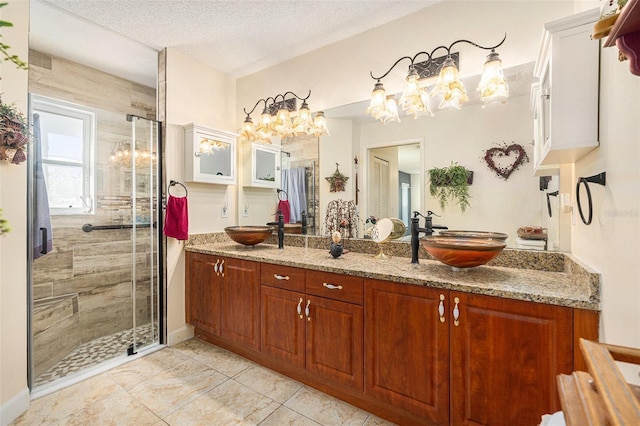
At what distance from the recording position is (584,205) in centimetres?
135

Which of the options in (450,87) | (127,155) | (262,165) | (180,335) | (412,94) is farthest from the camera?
(262,165)

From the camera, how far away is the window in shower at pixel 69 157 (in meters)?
2.40

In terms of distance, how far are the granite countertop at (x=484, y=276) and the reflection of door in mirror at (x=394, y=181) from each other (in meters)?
0.38

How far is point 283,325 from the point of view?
201cm

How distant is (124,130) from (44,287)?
5.27ft

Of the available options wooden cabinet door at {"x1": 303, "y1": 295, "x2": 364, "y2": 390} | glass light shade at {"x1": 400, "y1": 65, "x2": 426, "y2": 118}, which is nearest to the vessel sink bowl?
wooden cabinet door at {"x1": 303, "y1": 295, "x2": 364, "y2": 390}

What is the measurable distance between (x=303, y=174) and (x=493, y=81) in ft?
5.43

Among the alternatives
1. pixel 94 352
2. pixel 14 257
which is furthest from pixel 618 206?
pixel 94 352

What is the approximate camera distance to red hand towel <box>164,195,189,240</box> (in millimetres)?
2592

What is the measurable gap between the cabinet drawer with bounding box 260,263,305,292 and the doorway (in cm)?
123

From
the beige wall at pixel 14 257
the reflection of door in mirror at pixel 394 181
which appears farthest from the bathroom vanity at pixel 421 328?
the beige wall at pixel 14 257

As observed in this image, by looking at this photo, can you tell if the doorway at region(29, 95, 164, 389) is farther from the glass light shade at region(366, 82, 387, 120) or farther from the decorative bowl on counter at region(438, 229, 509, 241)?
the decorative bowl on counter at region(438, 229, 509, 241)

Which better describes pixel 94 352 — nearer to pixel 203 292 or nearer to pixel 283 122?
pixel 203 292

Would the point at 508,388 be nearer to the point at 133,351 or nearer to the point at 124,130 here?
the point at 133,351
